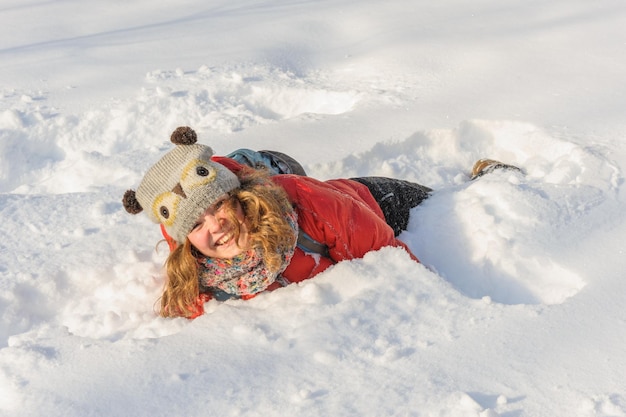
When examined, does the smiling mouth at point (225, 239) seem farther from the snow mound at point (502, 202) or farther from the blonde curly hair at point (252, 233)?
the snow mound at point (502, 202)

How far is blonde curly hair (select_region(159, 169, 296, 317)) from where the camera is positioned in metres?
2.11

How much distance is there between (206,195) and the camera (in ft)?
6.49

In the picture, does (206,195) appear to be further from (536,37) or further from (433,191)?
(536,37)

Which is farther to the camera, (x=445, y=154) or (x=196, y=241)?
(x=445, y=154)

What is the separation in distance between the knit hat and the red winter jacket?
230 millimetres

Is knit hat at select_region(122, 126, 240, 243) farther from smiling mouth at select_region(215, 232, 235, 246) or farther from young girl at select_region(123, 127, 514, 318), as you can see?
smiling mouth at select_region(215, 232, 235, 246)

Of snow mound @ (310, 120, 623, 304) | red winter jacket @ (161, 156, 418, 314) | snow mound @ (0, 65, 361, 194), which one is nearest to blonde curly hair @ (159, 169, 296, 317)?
red winter jacket @ (161, 156, 418, 314)

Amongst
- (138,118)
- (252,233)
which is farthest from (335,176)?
(138,118)

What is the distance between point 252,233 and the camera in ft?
6.99

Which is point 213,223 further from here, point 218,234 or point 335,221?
point 335,221

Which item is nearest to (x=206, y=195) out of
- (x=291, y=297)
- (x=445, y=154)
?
(x=291, y=297)

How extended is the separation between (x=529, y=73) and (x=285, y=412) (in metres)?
2.70

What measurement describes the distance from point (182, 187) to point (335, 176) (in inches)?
46.9

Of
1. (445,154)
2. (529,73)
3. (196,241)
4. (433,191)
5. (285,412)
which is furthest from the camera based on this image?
(529,73)
